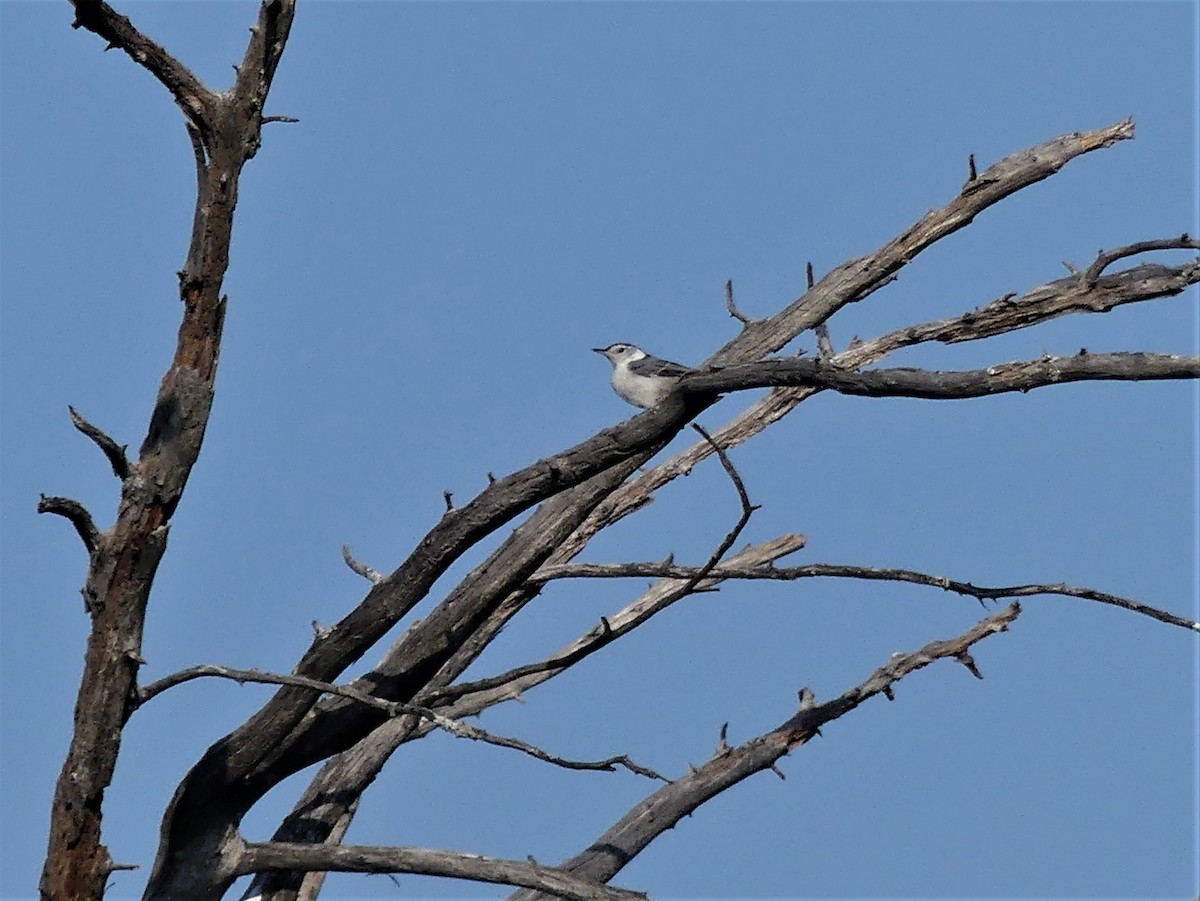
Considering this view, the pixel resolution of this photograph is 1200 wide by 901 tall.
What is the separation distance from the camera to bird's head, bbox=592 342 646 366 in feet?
43.9

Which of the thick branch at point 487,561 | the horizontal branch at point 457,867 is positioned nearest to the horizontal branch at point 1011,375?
the thick branch at point 487,561

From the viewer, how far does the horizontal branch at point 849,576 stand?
25.7ft

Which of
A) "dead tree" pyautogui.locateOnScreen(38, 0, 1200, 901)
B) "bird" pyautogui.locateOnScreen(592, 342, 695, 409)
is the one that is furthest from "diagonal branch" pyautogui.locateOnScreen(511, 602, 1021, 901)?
"bird" pyautogui.locateOnScreen(592, 342, 695, 409)

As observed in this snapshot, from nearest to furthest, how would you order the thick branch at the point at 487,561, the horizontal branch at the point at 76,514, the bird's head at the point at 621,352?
the horizontal branch at the point at 76,514
the thick branch at the point at 487,561
the bird's head at the point at 621,352

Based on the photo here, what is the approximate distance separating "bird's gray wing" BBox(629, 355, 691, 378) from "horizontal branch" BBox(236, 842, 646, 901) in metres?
5.06

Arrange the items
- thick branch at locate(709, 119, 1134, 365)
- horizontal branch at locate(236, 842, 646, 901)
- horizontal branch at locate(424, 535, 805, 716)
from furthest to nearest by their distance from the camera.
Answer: horizontal branch at locate(424, 535, 805, 716)
thick branch at locate(709, 119, 1134, 365)
horizontal branch at locate(236, 842, 646, 901)

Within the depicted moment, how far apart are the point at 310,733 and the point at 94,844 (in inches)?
47.1

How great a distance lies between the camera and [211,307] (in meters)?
6.98

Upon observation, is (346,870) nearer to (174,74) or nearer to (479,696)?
(479,696)

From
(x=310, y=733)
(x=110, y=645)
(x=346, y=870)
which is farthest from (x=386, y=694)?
(x=110, y=645)

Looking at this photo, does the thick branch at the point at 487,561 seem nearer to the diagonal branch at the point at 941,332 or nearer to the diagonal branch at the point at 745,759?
the diagonal branch at the point at 941,332

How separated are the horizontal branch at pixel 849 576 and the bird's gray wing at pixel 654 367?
275 centimetres

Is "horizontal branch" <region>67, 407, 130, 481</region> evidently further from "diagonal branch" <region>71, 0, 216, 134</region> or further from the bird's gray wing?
the bird's gray wing

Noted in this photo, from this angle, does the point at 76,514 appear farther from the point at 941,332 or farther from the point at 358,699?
the point at 941,332
